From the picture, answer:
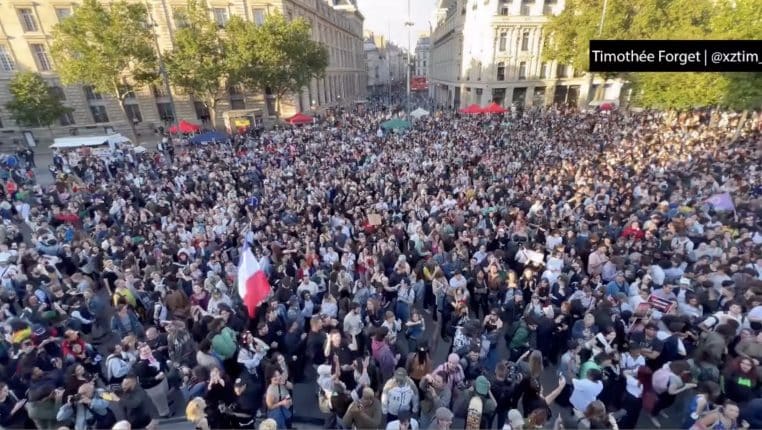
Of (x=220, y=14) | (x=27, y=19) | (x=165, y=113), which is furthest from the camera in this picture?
(x=165, y=113)

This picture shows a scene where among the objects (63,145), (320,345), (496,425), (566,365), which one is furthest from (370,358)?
(63,145)

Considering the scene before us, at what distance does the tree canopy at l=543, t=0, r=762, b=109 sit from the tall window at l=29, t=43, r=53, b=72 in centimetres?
4844

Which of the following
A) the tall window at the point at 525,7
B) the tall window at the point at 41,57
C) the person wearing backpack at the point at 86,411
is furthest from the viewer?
the tall window at the point at 525,7

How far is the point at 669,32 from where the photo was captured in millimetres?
25609

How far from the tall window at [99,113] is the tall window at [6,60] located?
658 centimetres

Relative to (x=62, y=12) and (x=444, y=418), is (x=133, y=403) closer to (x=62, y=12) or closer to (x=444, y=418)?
(x=444, y=418)

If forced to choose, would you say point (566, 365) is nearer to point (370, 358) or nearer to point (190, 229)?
point (370, 358)

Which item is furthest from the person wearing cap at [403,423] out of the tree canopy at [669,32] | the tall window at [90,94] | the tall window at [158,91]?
the tall window at [90,94]

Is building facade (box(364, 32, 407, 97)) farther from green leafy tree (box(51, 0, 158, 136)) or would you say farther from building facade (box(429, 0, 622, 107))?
green leafy tree (box(51, 0, 158, 136))

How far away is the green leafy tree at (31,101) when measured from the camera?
28.9m

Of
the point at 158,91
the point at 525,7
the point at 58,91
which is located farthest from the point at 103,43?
the point at 525,7

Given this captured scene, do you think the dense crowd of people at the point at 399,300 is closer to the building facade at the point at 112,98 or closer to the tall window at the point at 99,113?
→ the building facade at the point at 112,98

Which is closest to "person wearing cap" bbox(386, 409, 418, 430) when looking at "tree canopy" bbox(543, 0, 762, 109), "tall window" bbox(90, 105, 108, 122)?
"tree canopy" bbox(543, 0, 762, 109)

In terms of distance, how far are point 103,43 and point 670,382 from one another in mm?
36160
